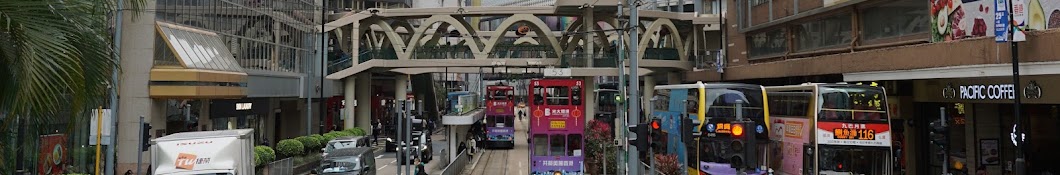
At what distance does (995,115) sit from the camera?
20.4 meters

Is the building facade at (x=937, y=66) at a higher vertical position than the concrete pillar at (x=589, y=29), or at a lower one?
lower

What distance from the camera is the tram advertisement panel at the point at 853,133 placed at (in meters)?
17.1

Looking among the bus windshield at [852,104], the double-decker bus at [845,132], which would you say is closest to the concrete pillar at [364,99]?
the double-decker bus at [845,132]

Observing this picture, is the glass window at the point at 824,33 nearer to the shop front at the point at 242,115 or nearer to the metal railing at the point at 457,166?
the metal railing at the point at 457,166

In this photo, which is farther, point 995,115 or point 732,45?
point 732,45

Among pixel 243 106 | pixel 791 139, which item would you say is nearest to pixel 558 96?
pixel 791 139

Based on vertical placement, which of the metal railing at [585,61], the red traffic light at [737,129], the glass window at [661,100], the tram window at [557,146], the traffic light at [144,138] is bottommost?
the tram window at [557,146]

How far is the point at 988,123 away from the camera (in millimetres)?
20672

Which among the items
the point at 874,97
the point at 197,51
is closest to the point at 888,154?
the point at 874,97

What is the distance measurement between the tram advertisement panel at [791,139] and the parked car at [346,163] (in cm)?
1218

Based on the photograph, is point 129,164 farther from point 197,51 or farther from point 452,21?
point 452,21

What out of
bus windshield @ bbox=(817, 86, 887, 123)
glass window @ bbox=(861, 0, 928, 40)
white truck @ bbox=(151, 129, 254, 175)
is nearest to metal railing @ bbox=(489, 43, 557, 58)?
glass window @ bbox=(861, 0, 928, 40)

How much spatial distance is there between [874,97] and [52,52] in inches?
610

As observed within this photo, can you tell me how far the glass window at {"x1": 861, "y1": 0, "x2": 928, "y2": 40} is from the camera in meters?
23.6
